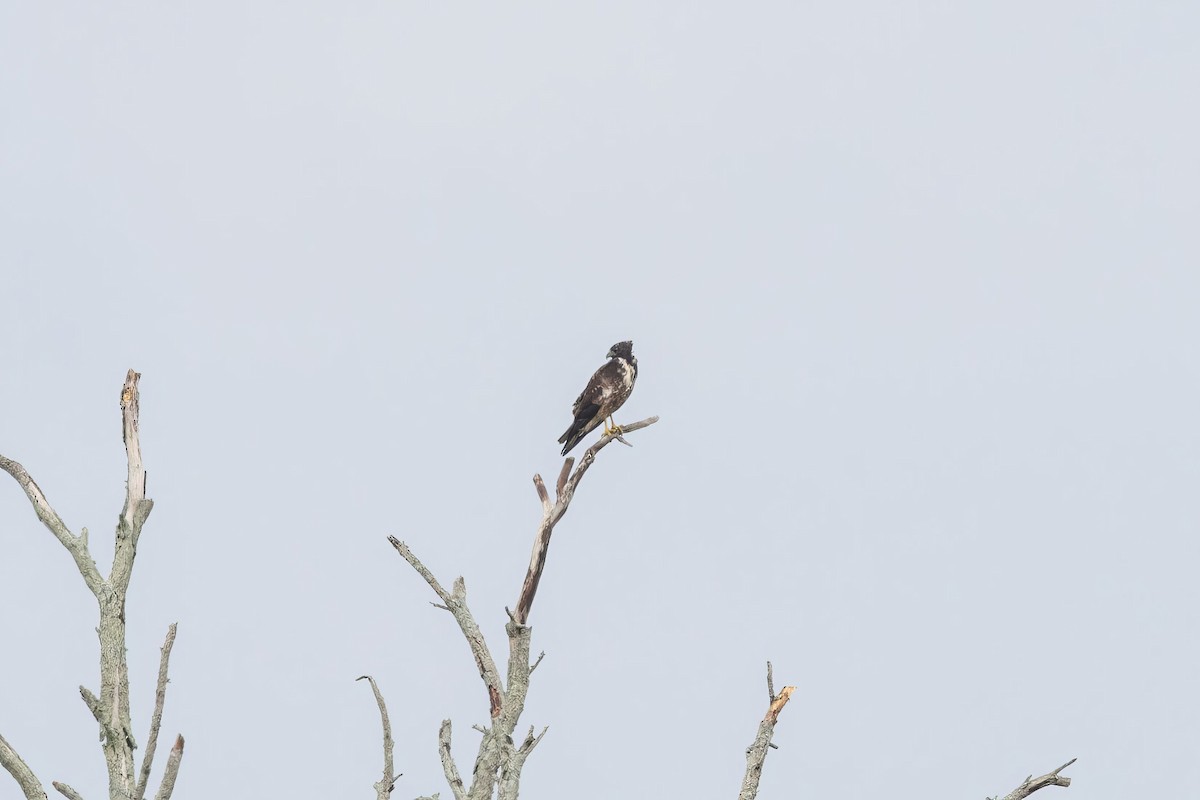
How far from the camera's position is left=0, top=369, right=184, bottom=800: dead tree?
843cm

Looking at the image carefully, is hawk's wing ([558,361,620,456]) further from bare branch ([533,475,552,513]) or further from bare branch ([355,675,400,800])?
bare branch ([355,675,400,800])

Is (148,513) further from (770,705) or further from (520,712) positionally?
(770,705)

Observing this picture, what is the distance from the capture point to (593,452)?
1280 centimetres

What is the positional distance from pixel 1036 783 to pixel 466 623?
16.6 ft

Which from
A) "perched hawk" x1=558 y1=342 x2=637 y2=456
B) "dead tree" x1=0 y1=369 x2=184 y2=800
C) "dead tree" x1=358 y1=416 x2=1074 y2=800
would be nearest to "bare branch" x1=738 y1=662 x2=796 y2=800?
"dead tree" x1=358 y1=416 x2=1074 y2=800

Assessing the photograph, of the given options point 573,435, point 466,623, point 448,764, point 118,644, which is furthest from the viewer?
point 573,435

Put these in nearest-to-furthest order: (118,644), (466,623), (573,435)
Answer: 1. (118,644)
2. (466,623)
3. (573,435)

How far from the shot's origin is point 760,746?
952 centimetres

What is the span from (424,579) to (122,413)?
319 cm

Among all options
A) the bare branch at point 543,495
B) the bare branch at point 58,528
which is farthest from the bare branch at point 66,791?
the bare branch at point 543,495

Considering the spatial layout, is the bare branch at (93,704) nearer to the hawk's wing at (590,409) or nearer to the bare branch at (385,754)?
the bare branch at (385,754)

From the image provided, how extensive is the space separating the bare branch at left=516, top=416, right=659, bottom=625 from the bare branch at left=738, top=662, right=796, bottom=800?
9.65 ft

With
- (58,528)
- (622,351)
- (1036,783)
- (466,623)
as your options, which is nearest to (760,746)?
(1036,783)

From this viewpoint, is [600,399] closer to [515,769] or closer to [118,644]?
[515,769]
